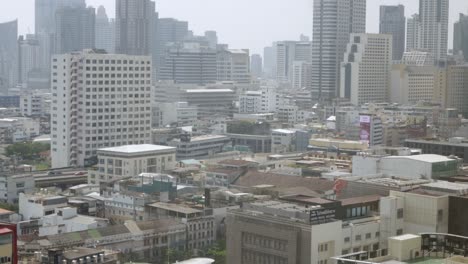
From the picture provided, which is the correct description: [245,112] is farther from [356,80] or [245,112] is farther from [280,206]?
[280,206]

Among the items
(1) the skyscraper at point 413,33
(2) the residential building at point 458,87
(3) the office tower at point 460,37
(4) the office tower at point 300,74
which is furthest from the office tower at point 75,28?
(2) the residential building at point 458,87

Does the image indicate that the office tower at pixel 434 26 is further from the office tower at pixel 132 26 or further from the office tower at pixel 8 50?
the office tower at pixel 8 50

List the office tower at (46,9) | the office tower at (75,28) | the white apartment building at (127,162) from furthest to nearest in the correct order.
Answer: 1. the office tower at (46,9)
2. the office tower at (75,28)
3. the white apartment building at (127,162)

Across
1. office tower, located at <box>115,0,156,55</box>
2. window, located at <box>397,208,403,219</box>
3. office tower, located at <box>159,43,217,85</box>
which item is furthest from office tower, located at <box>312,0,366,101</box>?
window, located at <box>397,208,403,219</box>

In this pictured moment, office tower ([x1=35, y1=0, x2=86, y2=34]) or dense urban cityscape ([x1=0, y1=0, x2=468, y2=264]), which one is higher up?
office tower ([x1=35, y1=0, x2=86, y2=34])

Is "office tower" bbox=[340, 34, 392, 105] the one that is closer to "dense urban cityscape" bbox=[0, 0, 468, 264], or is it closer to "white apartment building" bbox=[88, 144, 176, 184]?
"dense urban cityscape" bbox=[0, 0, 468, 264]

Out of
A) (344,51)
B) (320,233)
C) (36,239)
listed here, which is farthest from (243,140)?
(320,233)

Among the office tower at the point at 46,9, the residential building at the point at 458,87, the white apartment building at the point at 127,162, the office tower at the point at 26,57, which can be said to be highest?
the office tower at the point at 46,9

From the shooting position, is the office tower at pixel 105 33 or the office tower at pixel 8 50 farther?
the office tower at pixel 105 33
